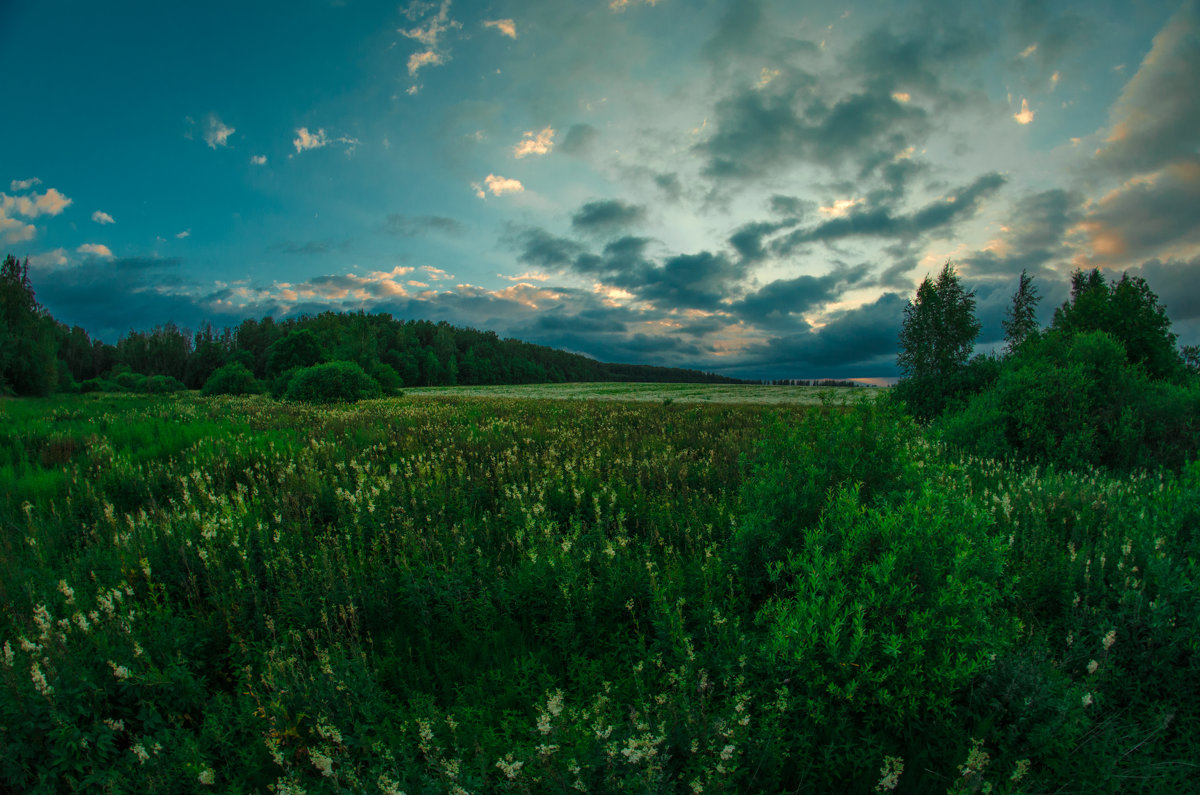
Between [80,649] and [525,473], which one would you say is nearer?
[80,649]

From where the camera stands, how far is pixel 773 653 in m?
2.85

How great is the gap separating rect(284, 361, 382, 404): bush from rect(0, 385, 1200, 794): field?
20962mm

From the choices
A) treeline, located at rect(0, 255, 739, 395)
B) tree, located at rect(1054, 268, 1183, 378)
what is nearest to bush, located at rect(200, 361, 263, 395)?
treeline, located at rect(0, 255, 739, 395)

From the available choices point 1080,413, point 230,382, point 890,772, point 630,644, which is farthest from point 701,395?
point 890,772

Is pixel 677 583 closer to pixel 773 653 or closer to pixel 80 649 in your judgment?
→ pixel 773 653

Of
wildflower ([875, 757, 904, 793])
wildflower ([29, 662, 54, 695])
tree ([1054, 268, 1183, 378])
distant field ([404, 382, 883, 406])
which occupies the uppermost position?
tree ([1054, 268, 1183, 378])

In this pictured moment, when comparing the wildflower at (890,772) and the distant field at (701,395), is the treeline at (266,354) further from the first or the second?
the wildflower at (890,772)

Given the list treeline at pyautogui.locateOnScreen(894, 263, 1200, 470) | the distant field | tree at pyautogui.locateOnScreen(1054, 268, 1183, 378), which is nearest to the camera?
treeline at pyautogui.locateOnScreen(894, 263, 1200, 470)

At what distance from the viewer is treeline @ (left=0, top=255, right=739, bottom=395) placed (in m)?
31.8

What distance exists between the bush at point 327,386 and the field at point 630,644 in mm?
20962

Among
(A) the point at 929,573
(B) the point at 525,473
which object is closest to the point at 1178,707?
(A) the point at 929,573

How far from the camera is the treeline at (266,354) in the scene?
3183 cm

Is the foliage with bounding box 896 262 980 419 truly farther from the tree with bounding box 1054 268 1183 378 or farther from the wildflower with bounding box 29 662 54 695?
the wildflower with bounding box 29 662 54 695

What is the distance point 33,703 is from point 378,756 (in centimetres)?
201
